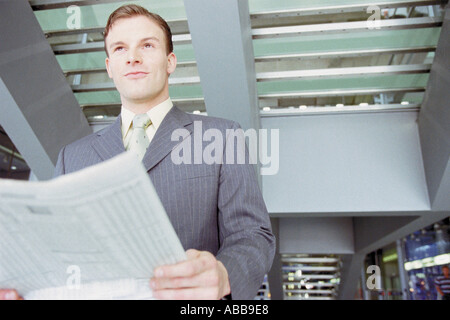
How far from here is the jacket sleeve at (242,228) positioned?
2.58ft

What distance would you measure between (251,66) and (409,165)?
1.77 m

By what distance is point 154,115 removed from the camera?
3.87ft

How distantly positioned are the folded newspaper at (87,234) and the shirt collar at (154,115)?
2.09 feet

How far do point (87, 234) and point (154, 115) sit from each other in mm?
714

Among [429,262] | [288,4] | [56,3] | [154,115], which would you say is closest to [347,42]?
[288,4]

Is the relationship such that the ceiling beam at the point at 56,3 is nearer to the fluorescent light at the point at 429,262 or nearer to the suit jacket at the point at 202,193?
the suit jacket at the point at 202,193

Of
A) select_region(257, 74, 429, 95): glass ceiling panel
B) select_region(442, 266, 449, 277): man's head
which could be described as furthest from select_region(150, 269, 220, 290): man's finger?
select_region(442, 266, 449, 277): man's head

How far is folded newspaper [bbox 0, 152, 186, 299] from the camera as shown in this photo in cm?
45

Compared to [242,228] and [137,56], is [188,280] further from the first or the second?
[137,56]

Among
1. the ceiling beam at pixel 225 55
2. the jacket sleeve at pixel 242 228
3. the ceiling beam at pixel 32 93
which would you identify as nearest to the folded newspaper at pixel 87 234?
the jacket sleeve at pixel 242 228

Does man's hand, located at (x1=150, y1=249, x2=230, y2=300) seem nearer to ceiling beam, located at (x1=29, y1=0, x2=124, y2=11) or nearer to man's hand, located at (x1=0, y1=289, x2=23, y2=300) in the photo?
man's hand, located at (x1=0, y1=289, x2=23, y2=300)

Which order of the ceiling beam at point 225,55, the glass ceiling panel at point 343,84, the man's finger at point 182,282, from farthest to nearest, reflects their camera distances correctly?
1. the glass ceiling panel at point 343,84
2. the ceiling beam at point 225,55
3. the man's finger at point 182,282

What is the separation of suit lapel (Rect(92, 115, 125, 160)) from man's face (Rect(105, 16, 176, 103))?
102 mm

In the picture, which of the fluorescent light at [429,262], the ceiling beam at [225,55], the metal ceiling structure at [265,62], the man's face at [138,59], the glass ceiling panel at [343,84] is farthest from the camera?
the fluorescent light at [429,262]
